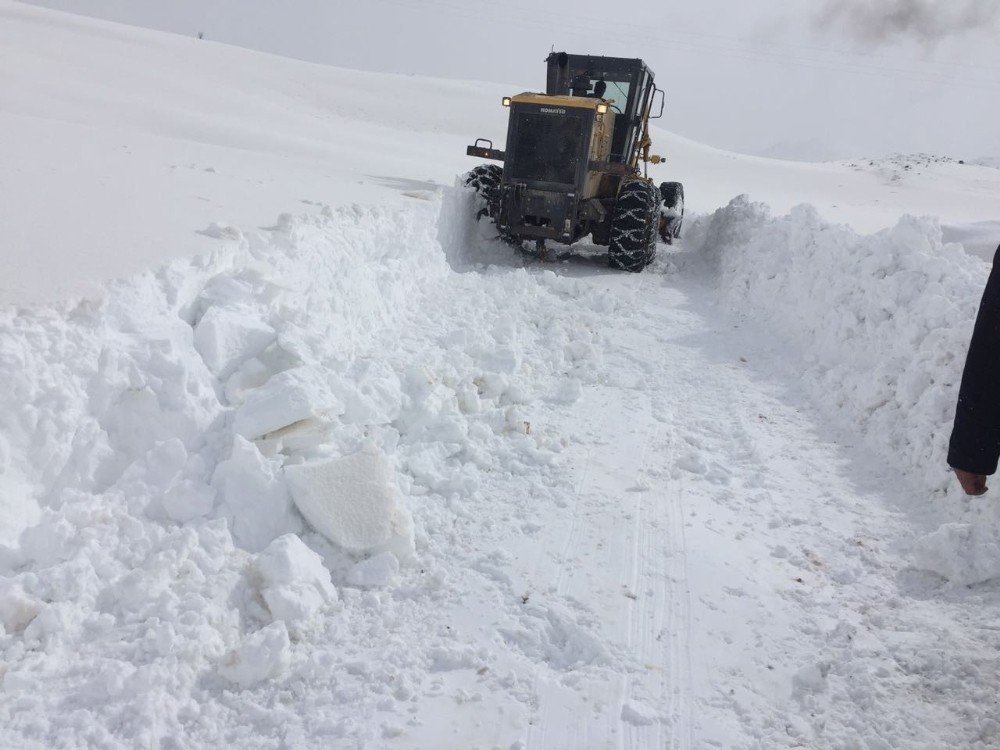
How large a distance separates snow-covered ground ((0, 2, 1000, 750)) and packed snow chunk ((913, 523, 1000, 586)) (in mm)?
15

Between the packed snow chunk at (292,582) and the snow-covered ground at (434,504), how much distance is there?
2cm

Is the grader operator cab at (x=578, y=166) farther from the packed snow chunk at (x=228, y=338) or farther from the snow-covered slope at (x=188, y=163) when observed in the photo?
the packed snow chunk at (x=228, y=338)

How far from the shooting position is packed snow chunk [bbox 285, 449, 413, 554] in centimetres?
319

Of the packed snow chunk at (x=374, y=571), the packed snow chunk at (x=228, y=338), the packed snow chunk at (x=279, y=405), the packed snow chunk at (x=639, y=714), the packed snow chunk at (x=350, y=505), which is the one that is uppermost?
the packed snow chunk at (x=228, y=338)

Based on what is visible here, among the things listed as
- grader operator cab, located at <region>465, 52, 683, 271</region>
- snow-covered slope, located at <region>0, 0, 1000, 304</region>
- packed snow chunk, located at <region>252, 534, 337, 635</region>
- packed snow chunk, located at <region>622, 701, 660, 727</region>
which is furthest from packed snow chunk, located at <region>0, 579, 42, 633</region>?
grader operator cab, located at <region>465, 52, 683, 271</region>

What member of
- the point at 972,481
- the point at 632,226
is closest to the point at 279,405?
the point at 972,481

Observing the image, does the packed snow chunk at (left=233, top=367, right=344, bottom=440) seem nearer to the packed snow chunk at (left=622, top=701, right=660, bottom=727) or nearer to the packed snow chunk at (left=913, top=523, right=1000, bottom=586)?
the packed snow chunk at (left=622, top=701, right=660, bottom=727)

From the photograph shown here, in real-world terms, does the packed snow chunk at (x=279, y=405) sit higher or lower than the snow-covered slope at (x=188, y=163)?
lower

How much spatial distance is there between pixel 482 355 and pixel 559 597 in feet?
9.19

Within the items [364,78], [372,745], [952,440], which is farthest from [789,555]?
[364,78]

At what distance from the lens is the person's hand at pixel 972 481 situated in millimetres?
2242

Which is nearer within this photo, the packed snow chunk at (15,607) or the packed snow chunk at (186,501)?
the packed snow chunk at (15,607)

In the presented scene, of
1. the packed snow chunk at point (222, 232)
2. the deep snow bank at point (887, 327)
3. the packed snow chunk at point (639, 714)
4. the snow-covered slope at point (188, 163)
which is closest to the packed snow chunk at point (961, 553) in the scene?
the deep snow bank at point (887, 327)

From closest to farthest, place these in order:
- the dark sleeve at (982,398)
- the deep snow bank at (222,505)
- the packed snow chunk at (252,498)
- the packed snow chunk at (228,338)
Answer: the dark sleeve at (982,398) < the deep snow bank at (222,505) < the packed snow chunk at (252,498) < the packed snow chunk at (228,338)
